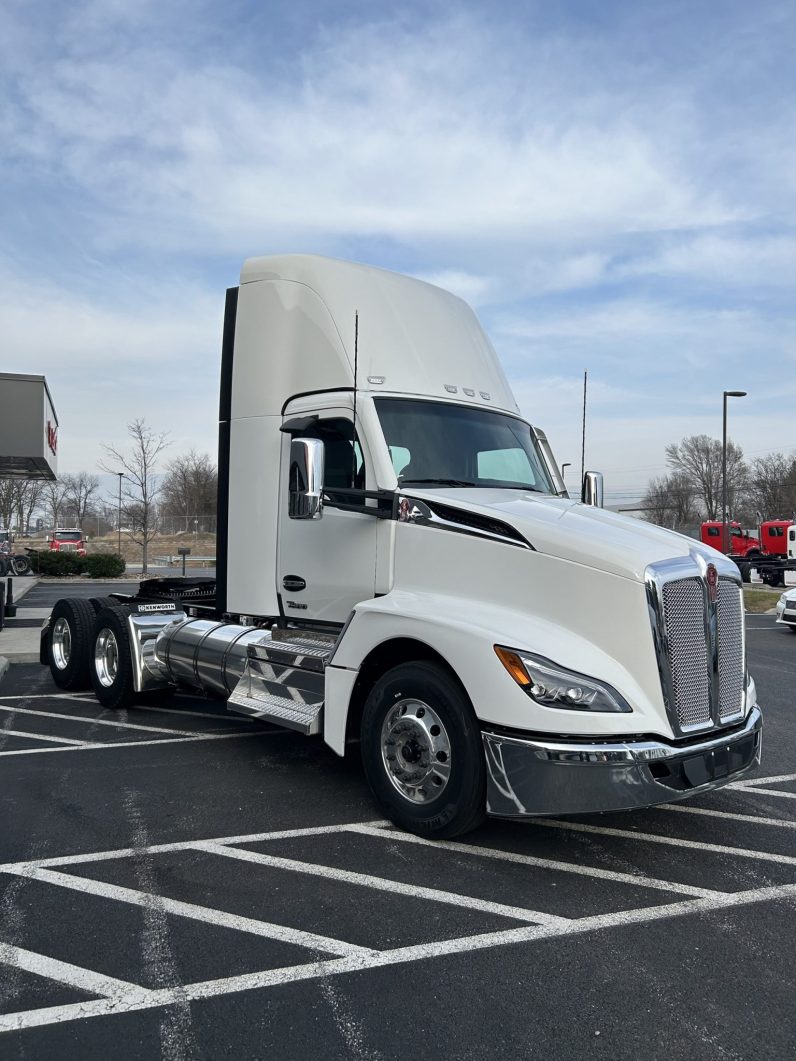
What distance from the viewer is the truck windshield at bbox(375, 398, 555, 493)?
5.53 metres

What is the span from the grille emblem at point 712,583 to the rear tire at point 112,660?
18.0ft

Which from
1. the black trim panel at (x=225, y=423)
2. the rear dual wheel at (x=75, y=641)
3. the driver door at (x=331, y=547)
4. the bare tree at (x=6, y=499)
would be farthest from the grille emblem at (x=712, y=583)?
the bare tree at (x=6, y=499)

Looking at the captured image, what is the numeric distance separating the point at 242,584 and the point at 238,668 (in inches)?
26.0

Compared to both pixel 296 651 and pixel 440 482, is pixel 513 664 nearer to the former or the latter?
pixel 440 482

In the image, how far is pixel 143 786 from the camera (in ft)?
19.0

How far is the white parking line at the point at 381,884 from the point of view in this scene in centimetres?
387

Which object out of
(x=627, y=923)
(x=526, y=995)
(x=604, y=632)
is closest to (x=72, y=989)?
(x=526, y=995)

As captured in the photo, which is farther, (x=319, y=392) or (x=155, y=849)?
(x=319, y=392)

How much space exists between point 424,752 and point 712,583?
1.84 metres

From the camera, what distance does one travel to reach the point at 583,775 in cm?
407

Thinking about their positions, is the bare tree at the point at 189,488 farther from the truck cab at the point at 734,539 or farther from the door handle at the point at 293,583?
the door handle at the point at 293,583

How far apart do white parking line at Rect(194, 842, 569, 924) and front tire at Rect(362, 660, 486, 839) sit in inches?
19.2

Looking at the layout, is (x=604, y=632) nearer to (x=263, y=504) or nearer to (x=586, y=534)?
(x=586, y=534)

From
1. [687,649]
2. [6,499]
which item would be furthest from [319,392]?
[6,499]
